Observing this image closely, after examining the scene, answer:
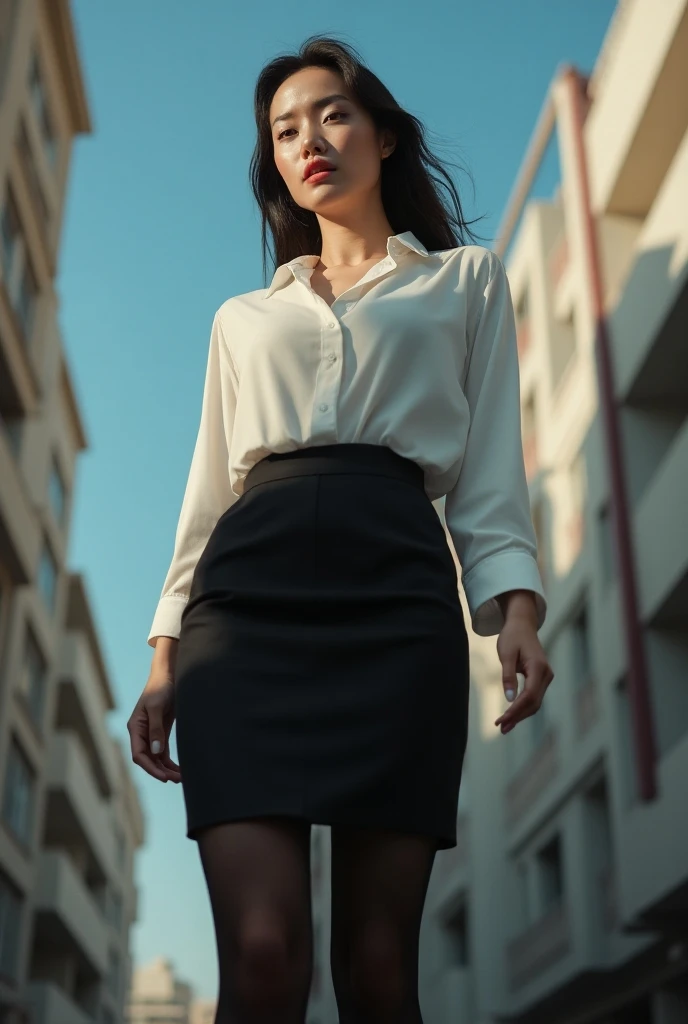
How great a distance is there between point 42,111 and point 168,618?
24.2m

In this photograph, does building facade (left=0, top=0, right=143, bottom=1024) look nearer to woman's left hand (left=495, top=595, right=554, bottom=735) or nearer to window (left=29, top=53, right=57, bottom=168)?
window (left=29, top=53, right=57, bottom=168)

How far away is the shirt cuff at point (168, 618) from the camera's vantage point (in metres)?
2.34

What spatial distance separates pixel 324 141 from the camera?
8.64 feet

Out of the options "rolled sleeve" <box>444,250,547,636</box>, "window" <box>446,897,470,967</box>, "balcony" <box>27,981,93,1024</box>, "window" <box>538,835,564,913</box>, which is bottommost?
"balcony" <box>27,981,93,1024</box>

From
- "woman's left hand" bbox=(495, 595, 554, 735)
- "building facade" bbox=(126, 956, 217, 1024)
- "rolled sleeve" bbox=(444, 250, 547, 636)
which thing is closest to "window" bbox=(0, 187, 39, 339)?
"rolled sleeve" bbox=(444, 250, 547, 636)

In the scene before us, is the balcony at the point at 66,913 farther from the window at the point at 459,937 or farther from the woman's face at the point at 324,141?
the woman's face at the point at 324,141

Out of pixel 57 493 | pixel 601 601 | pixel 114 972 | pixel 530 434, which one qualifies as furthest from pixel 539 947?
pixel 114 972

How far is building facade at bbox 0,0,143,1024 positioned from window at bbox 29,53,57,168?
4cm

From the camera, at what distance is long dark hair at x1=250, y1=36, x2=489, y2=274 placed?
2768 mm

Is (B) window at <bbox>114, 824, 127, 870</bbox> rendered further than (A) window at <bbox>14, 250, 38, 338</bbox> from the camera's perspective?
Yes

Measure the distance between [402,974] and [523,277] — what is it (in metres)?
24.6

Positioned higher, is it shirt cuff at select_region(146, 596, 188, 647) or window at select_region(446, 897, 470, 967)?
shirt cuff at select_region(146, 596, 188, 647)

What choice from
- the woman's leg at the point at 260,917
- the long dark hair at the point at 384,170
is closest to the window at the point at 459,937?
the long dark hair at the point at 384,170

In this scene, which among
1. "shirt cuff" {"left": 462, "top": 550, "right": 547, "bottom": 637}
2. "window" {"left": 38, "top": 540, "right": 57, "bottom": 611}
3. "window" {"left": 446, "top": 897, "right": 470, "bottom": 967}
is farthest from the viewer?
"window" {"left": 446, "top": 897, "right": 470, "bottom": 967}
